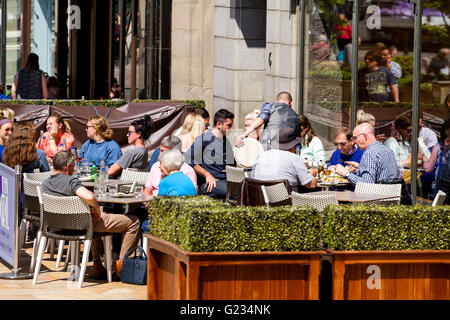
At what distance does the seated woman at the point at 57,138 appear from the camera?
593 inches

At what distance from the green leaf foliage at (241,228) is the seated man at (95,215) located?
2.36m

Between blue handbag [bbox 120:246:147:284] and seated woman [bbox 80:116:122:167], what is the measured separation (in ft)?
11.2

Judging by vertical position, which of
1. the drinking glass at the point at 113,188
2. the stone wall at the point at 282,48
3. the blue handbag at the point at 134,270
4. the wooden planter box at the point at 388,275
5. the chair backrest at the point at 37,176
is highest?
the stone wall at the point at 282,48

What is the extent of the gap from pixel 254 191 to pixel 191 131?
3443mm

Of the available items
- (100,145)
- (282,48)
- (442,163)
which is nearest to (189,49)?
(282,48)

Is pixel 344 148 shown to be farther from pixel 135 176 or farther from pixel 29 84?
pixel 29 84

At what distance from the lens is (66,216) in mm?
10836

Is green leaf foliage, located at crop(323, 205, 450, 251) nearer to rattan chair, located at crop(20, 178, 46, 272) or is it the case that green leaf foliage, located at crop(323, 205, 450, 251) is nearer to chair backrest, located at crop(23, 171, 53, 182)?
rattan chair, located at crop(20, 178, 46, 272)

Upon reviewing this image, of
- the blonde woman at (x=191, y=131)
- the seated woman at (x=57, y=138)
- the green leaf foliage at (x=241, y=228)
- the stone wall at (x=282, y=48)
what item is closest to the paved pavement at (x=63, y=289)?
the green leaf foliage at (x=241, y=228)

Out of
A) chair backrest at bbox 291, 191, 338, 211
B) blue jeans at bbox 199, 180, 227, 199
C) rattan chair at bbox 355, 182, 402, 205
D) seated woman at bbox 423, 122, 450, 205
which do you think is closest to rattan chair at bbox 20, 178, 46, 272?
blue jeans at bbox 199, 180, 227, 199

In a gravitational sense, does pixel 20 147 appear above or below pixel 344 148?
above

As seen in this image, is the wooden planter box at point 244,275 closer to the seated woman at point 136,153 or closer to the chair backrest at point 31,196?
the chair backrest at point 31,196
